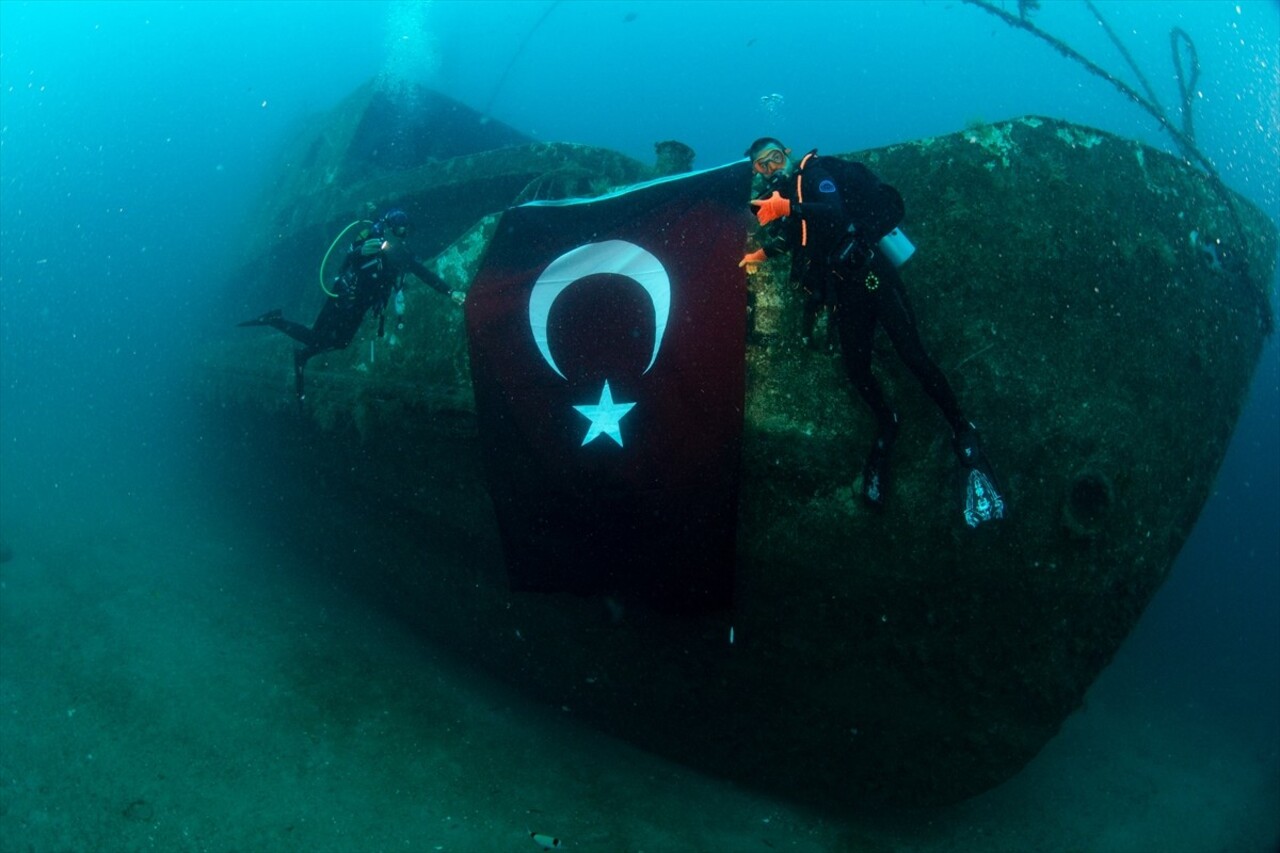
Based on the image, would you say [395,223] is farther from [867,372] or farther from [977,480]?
[977,480]

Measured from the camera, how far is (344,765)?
15.4 feet

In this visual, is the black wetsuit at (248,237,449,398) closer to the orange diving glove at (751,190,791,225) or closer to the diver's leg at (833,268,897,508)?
the orange diving glove at (751,190,791,225)

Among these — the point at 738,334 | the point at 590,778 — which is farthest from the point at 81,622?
the point at 738,334

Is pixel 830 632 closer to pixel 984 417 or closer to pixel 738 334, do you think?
pixel 984 417

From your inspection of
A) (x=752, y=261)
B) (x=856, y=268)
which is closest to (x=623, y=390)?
(x=752, y=261)

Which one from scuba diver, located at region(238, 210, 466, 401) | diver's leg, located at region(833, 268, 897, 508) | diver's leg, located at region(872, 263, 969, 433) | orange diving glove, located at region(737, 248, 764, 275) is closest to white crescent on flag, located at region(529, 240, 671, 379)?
orange diving glove, located at region(737, 248, 764, 275)

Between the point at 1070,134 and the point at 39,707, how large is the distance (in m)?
8.36

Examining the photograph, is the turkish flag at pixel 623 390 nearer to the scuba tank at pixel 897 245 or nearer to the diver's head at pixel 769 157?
the diver's head at pixel 769 157

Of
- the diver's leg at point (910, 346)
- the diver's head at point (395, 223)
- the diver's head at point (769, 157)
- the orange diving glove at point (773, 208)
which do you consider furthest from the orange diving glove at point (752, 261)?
the diver's head at point (395, 223)

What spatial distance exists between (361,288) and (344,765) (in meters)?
3.55

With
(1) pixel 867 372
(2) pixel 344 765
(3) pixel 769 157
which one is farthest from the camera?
(2) pixel 344 765

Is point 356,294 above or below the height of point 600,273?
below

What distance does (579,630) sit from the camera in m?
4.50

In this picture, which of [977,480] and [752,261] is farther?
[752,261]
